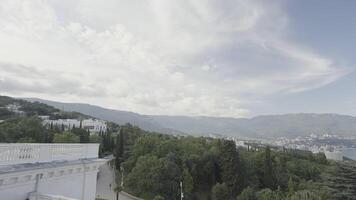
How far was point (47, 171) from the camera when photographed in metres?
8.62

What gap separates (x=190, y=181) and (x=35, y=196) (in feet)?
116

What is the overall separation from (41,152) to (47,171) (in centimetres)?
72

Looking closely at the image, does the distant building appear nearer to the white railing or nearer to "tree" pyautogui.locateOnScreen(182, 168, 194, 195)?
"tree" pyautogui.locateOnScreen(182, 168, 194, 195)

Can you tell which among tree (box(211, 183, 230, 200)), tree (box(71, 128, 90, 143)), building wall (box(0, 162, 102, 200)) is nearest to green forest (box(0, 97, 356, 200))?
tree (box(211, 183, 230, 200))

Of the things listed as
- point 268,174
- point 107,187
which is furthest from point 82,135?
point 268,174

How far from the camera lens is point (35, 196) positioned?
8055 millimetres

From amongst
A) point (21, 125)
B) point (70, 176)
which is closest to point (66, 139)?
point (21, 125)

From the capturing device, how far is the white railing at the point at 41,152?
25.8 ft

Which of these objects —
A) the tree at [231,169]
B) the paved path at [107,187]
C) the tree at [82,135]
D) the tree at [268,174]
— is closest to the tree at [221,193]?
the tree at [231,169]

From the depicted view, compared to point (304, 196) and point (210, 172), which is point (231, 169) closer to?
point (210, 172)

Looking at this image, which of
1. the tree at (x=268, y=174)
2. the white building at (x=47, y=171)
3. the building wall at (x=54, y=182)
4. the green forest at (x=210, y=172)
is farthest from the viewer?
the tree at (x=268, y=174)

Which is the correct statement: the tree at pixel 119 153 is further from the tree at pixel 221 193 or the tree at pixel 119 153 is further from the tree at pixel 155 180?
the tree at pixel 221 193

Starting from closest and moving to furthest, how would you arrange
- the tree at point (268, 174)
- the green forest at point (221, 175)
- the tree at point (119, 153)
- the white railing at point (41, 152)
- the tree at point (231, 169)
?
1. the white railing at point (41, 152)
2. the green forest at point (221, 175)
3. the tree at point (231, 169)
4. the tree at point (268, 174)
5. the tree at point (119, 153)

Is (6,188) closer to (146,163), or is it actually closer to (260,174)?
(146,163)
